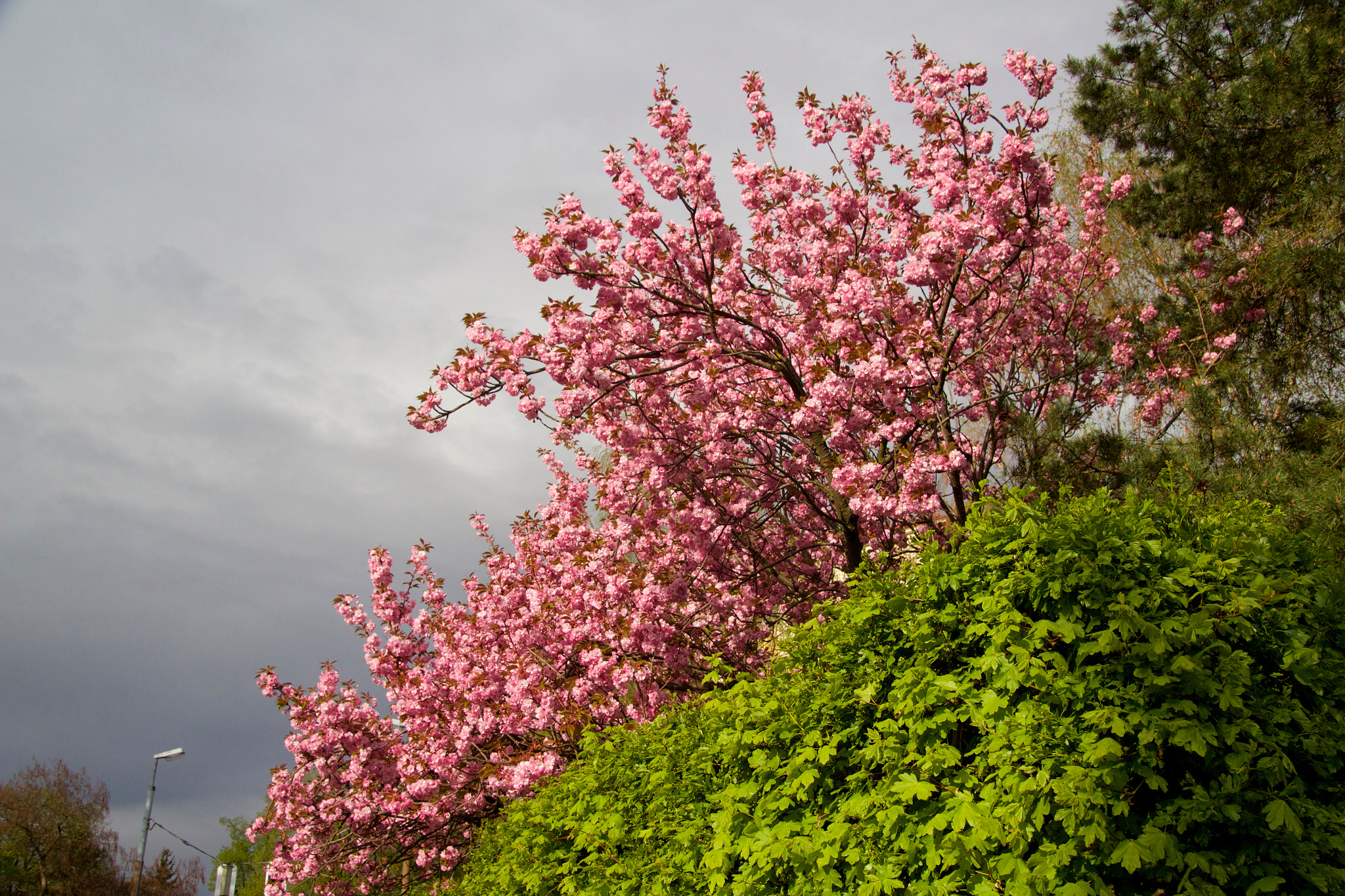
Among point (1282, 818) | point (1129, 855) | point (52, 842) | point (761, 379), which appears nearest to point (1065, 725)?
point (1129, 855)

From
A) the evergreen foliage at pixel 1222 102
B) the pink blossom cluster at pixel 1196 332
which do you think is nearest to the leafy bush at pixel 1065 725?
the pink blossom cluster at pixel 1196 332

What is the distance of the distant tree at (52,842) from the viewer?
34406 millimetres

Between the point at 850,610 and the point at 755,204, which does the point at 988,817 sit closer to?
the point at 850,610

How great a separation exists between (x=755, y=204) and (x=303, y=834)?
36.0 ft

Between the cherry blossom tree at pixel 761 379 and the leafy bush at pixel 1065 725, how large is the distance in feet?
12.0

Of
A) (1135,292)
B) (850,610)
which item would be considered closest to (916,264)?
(850,610)

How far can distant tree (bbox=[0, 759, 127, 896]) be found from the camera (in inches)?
1355

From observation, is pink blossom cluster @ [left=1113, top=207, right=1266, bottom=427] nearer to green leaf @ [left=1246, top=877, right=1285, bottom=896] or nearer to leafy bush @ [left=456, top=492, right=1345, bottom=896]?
leafy bush @ [left=456, top=492, right=1345, bottom=896]

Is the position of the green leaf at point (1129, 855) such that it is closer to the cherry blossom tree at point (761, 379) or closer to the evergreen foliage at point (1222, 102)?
the cherry blossom tree at point (761, 379)

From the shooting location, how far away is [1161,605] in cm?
375

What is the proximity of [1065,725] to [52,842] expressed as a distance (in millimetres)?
44181

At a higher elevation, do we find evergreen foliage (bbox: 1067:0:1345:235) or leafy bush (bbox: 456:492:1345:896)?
evergreen foliage (bbox: 1067:0:1345:235)

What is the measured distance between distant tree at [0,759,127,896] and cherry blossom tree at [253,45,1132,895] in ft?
108

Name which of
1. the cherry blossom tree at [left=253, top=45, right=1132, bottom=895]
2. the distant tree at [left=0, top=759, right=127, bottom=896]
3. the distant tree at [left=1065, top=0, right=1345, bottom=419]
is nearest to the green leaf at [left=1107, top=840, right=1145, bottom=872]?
the cherry blossom tree at [left=253, top=45, right=1132, bottom=895]
